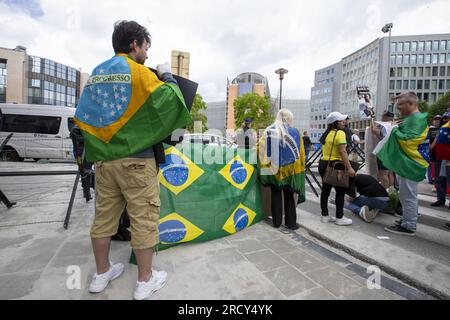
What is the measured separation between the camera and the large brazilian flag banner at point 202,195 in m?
2.70

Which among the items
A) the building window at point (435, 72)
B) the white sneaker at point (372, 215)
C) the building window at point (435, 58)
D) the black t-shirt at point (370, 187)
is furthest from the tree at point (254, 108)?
the building window at point (435, 58)

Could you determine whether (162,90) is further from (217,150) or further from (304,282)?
(304,282)

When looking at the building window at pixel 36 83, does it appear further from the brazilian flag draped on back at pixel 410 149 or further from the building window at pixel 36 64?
the brazilian flag draped on back at pixel 410 149

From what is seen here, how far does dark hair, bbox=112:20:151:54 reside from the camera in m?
1.80

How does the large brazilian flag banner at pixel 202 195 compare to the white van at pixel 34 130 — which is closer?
the large brazilian flag banner at pixel 202 195

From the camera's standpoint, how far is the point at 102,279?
1.90 m

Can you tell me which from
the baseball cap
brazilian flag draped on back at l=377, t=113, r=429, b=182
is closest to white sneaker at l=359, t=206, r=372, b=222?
brazilian flag draped on back at l=377, t=113, r=429, b=182

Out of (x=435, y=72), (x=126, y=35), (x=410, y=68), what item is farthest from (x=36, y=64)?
(x=435, y=72)

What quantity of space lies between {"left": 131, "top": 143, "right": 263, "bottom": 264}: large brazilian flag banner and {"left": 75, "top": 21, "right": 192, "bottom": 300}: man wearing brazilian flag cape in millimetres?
715

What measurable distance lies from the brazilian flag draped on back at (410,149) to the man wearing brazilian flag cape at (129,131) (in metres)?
3.13

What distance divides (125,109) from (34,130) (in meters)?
12.2

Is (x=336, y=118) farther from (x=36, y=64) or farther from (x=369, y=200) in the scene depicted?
(x=36, y=64)

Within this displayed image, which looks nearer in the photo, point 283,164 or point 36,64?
point 283,164

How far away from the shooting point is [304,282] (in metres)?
2.08
